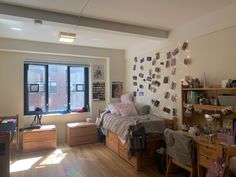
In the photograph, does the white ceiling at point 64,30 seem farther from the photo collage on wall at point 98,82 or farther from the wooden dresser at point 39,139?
the wooden dresser at point 39,139

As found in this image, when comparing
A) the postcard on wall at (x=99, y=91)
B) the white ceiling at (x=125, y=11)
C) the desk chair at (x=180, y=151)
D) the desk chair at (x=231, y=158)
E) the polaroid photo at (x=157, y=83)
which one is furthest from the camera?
the postcard on wall at (x=99, y=91)

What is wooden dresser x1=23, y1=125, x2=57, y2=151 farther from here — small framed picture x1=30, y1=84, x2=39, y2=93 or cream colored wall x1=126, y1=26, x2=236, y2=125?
cream colored wall x1=126, y1=26, x2=236, y2=125

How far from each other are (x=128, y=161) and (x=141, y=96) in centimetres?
168

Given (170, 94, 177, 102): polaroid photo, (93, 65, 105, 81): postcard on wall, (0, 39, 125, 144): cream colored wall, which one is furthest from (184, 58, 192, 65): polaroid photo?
(93, 65, 105, 81): postcard on wall

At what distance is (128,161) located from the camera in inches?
133

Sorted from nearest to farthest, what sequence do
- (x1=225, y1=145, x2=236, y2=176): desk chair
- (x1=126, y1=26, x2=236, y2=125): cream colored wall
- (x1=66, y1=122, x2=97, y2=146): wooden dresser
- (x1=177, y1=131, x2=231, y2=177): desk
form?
(x1=225, y1=145, x2=236, y2=176): desk chair → (x1=177, y1=131, x2=231, y2=177): desk → (x1=126, y1=26, x2=236, y2=125): cream colored wall → (x1=66, y1=122, x2=97, y2=146): wooden dresser

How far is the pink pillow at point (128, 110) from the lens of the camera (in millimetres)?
4057

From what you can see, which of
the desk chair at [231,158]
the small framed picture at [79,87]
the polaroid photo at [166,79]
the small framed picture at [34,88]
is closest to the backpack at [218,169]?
the desk chair at [231,158]

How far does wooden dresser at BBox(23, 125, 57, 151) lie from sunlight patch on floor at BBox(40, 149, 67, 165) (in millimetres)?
273

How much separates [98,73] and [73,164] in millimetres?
2558

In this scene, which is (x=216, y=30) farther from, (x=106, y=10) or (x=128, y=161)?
(x=128, y=161)

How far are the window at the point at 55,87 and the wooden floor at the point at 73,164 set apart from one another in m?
1.21

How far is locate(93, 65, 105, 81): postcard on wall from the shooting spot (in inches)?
201

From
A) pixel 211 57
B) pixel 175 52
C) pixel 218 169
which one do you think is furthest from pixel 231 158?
pixel 175 52
